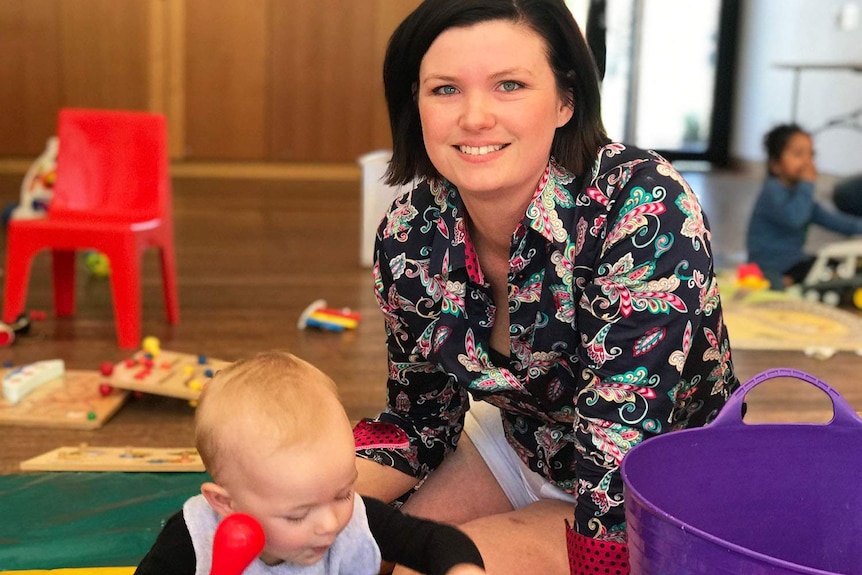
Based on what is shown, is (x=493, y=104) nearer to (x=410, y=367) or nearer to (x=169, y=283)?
(x=410, y=367)

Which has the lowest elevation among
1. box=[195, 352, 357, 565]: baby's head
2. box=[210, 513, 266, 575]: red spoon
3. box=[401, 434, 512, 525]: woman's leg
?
box=[401, 434, 512, 525]: woman's leg

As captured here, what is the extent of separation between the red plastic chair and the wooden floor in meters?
0.10

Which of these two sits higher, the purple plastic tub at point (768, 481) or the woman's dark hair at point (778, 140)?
the woman's dark hair at point (778, 140)

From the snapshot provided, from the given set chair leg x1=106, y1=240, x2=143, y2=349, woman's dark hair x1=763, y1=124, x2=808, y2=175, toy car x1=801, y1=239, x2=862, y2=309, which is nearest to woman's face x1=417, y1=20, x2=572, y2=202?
chair leg x1=106, y1=240, x2=143, y2=349

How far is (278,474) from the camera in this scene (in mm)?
972

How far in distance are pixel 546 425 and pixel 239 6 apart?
5.03 m

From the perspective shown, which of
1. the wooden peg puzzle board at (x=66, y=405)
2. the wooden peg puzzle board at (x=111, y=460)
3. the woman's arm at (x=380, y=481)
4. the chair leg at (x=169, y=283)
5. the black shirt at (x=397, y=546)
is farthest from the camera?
the chair leg at (x=169, y=283)

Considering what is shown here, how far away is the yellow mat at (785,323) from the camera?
2.84 metres

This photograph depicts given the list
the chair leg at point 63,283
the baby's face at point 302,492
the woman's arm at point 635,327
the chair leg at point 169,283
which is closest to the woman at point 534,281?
the woman's arm at point 635,327

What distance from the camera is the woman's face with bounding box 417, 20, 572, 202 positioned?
123cm

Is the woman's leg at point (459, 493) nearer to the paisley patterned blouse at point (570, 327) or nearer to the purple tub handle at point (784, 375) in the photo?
the paisley patterned blouse at point (570, 327)

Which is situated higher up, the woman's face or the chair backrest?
the woman's face

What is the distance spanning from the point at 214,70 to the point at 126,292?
144 inches

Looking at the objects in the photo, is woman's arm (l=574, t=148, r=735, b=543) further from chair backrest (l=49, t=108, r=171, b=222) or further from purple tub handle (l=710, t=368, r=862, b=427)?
chair backrest (l=49, t=108, r=171, b=222)
